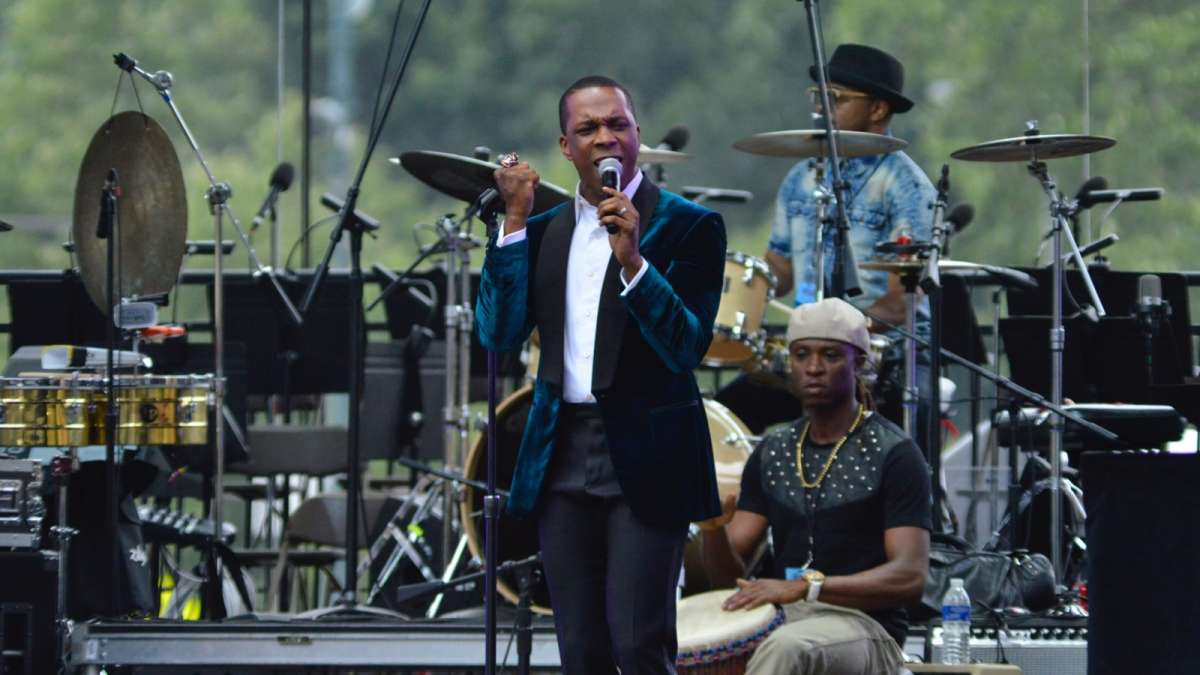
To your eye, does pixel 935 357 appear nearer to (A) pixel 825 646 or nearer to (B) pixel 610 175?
(A) pixel 825 646

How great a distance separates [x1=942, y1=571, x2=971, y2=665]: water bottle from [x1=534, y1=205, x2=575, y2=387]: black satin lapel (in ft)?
7.54

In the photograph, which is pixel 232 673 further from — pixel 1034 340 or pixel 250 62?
pixel 250 62

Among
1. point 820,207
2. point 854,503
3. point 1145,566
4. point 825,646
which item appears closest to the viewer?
point 1145,566

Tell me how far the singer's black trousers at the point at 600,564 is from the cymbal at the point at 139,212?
319 centimetres

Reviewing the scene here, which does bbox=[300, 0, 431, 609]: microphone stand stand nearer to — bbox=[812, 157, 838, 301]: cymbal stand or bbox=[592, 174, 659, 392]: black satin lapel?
bbox=[812, 157, 838, 301]: cymbal stand

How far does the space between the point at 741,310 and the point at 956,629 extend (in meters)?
2.04

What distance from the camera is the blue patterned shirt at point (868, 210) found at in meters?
8.20

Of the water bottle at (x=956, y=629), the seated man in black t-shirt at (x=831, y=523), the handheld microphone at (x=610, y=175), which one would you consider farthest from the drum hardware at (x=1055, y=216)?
the handheld microphone at (x=610, y=175)

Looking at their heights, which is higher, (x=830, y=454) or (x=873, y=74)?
(x=873, y=74)

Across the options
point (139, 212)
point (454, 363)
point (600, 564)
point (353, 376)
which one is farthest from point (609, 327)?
point (454, 363)

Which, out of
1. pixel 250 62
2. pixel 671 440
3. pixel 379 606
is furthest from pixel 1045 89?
pixel 671 440

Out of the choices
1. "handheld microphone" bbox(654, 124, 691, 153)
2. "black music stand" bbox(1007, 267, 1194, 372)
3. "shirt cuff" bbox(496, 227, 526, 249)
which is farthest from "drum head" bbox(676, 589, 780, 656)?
"handheld microphone" bbox(654, 124, 691, 153)

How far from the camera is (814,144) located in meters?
7.89

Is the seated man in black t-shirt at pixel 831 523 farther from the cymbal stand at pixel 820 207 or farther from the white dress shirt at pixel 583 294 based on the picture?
the cymbal stand at pixel 820 207
